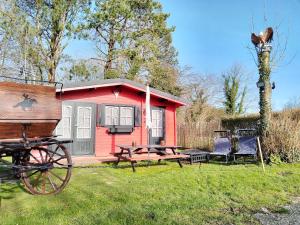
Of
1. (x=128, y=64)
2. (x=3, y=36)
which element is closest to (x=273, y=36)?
(x=128, y=64)

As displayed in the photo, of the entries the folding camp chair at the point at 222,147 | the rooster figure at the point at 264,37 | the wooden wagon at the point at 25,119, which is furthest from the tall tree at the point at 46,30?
the wooden wagon at the point at 25,119

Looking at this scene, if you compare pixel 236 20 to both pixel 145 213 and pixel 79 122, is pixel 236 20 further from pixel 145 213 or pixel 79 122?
pixel 145 213

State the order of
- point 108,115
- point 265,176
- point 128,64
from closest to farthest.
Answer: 1. point 265,176
2. point 108,115
3. point 128,64

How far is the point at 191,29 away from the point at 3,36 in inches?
536

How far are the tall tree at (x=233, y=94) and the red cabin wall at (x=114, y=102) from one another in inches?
551

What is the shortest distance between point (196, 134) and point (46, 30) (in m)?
10.6

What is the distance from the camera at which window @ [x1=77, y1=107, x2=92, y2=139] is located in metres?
11.4

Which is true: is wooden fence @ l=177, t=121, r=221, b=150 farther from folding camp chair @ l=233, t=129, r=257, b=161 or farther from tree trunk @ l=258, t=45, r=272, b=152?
tree trunk @ l=258, t=45, r=272, b=152

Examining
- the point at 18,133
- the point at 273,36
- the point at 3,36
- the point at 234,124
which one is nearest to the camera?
the point at 18,133

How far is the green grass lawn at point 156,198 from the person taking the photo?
4523 millimetres

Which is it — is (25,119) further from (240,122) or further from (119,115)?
(240,122)

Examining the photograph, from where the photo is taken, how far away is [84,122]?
11.5 metres

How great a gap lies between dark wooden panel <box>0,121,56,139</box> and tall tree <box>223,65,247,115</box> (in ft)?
73.0

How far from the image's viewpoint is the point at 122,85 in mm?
12281
